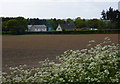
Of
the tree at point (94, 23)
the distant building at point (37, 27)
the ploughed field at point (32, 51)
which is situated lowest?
the ploughed field at point (32, 51)

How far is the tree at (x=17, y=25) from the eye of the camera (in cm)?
4403

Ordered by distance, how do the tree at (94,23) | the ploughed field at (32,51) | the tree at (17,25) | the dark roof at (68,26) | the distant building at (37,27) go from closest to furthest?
1. the ploughed field at (32,51)
2. the tree at (17,25)
3. the distant building at (37,27)
4. the dark roof at (68,26)
5. the tree at (94,23)

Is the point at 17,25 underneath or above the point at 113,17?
underneath

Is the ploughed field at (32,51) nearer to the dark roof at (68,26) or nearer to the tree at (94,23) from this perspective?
the dark roof at (68,26)

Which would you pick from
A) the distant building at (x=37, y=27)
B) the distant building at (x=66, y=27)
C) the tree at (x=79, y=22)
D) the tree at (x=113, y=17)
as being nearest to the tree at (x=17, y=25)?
the distant building at (x=37, y=27)

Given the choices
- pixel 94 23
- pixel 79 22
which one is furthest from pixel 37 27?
pixel 94 23

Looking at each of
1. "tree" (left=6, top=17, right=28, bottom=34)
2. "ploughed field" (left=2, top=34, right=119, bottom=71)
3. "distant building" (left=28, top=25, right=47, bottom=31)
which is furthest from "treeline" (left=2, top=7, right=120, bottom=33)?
"ploughed field" (left=2, top=34, right=119, bottom=71)

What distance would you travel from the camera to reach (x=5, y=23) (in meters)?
43.8

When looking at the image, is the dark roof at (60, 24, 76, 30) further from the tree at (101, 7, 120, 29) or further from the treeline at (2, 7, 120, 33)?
the tree at (101, 7, 120, 29)

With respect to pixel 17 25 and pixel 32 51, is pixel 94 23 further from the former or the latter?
pixel 32 51

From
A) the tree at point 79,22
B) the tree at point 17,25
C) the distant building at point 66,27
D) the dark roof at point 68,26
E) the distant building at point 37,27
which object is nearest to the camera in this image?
the tree at point 17,25

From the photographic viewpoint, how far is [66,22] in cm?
5328

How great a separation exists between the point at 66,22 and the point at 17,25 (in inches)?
567

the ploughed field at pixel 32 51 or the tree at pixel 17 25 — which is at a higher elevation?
the tree at pixel 17 25
